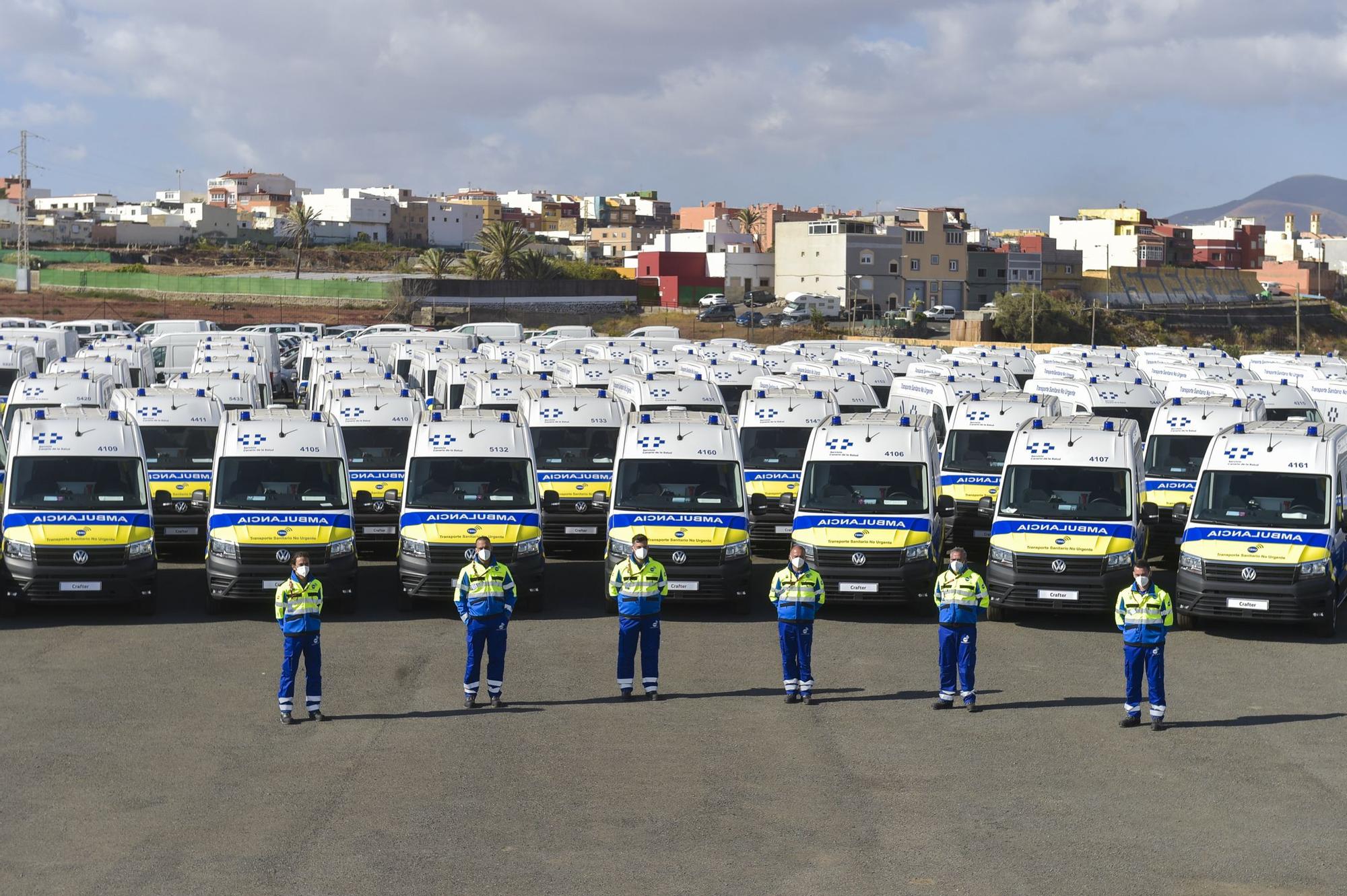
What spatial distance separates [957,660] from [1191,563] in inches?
189

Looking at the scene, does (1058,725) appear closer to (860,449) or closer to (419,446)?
(860,449)

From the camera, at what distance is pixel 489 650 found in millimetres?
14547

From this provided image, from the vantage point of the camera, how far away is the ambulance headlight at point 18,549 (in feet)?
59.7

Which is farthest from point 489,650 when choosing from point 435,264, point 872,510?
point 435,264

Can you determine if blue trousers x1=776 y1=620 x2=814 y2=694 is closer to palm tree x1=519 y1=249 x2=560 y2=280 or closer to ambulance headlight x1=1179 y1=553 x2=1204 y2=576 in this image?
ambulance headlight x1=1179 y1=553 x2=1204 y2=576

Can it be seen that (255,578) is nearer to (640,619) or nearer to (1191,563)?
(640,619)

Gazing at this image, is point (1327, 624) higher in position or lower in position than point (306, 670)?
higher

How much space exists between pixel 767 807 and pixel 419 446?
32.6 feet

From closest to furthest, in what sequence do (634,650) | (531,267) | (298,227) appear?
(634,650) < (531,267) < (298,227)

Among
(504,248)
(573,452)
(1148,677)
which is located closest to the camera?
(1148,677)

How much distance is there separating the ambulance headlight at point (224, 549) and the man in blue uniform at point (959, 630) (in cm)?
843

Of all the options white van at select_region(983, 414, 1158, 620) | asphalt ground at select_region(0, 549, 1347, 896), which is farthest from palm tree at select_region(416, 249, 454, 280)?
asphalt ground at select_region(0, 549, 1347, 896)

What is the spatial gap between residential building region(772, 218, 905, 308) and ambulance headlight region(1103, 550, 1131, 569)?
295 ft

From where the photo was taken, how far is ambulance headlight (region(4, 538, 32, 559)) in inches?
717
